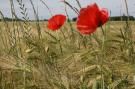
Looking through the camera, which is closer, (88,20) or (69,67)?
(88,20)

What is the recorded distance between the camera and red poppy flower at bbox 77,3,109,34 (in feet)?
3.36

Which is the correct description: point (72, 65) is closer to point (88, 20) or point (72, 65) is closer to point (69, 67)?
point (69, 67)

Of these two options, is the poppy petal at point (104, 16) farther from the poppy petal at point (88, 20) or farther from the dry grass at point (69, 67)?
the dry grass at point (69, 67)

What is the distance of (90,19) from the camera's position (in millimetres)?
1032

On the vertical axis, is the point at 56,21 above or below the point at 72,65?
above

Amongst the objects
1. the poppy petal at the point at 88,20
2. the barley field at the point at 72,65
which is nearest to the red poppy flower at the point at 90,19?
the poppy petal at the point at 88,20

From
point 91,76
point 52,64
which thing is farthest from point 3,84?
point 91,76

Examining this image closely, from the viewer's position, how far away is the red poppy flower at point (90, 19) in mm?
1024

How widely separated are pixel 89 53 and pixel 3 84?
355 mm

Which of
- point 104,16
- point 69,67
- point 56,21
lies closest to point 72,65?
point 69,67

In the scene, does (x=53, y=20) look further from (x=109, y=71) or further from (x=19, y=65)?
(x=109, y=71)

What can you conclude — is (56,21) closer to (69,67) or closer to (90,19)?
(69,67)

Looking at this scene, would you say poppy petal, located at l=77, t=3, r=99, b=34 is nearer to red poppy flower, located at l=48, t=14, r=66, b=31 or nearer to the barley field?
the barley field

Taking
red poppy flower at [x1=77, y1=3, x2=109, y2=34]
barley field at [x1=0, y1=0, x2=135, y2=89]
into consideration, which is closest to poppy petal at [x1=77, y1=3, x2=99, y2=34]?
red poppy flower at [x1=77, y1=3, x2=109, y2=34]
